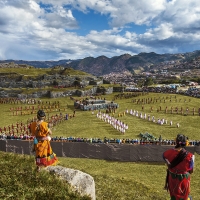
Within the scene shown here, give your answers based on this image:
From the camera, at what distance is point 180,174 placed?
7.48 meters

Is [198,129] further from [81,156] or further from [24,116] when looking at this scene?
[24,116]

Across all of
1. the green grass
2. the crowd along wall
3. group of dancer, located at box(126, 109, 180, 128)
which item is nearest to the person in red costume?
the green grass

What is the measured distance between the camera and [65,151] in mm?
23703

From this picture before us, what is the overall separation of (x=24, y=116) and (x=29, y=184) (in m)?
42.7

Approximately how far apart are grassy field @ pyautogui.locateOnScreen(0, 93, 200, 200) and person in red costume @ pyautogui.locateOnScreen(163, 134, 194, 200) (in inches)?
154

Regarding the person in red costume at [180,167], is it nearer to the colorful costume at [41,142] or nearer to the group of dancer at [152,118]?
the colorful costume at [41,142]

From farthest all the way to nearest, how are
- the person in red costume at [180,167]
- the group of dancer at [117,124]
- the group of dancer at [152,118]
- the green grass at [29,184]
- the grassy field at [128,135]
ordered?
the group of dancer at [152,118] < the group of dancer at [117,124] < the grassy field at [128,135] < the person in red costume at [180,167] < the green grass at [29,184]

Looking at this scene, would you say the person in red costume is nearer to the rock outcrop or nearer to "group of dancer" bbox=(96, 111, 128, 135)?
the rock outcrop

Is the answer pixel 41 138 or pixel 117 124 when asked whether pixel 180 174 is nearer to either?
pixel 41 138

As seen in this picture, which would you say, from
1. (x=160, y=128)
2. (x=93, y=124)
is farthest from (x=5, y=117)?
(x=160, y=128)

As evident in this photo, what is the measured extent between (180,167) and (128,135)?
2486 centimetres

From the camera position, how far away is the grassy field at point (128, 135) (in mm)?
12560

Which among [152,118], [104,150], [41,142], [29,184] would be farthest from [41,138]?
[152,118]

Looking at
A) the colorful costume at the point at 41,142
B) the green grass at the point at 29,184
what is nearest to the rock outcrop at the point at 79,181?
the green grass at the point at 29,184
